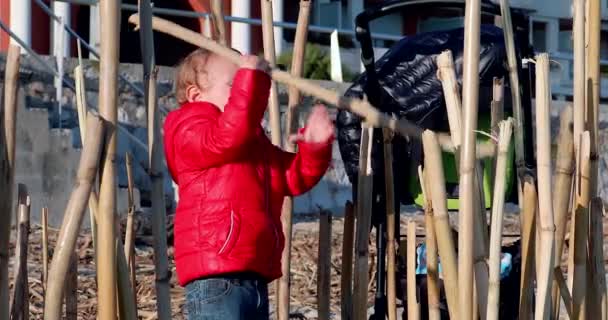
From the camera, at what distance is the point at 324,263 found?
9.96ft

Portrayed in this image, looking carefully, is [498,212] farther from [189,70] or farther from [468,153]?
[189,70]

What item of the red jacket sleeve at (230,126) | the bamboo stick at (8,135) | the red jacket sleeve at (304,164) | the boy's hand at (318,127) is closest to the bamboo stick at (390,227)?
the red jacket sleeve at (304,164)

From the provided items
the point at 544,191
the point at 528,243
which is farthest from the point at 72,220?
the point at 528,243

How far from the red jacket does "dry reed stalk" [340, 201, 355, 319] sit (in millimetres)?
129

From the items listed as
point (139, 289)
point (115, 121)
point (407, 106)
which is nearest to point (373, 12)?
point (407, 106)

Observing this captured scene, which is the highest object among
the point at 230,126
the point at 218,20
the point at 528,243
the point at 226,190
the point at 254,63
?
the point at 218,20

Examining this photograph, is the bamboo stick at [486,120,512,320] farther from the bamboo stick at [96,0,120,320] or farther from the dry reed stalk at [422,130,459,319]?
the bamboo stick at [96,0,120,320]

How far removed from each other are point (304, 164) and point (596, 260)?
642mm

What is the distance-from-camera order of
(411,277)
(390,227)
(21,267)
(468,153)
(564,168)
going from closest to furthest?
(468,153)
(564,168)
(21,267)
(411,277)
(390,227)

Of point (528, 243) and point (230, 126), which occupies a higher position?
point (230, 126)

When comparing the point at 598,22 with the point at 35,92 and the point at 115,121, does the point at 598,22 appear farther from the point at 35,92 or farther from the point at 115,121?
the point at 35,92

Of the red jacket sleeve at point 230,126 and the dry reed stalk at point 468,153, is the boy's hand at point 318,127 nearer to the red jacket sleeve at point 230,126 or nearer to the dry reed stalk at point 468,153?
the red jacket sleeve at point 230,126

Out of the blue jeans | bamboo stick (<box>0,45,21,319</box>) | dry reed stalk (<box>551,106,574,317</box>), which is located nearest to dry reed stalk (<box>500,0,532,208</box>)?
dry reed stalk (<box>551,106,574,317</box>)

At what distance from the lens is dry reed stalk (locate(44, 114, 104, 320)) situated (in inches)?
78.9
